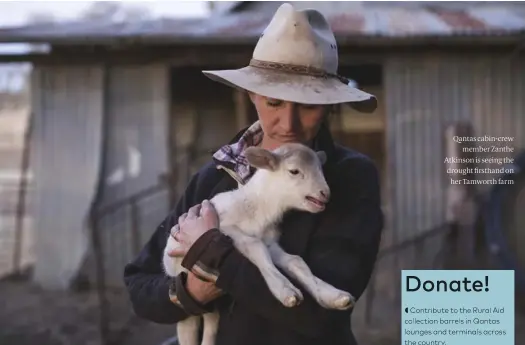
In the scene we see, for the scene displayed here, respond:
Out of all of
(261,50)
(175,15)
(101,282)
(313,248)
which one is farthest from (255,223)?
(101,282)

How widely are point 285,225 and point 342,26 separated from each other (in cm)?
127

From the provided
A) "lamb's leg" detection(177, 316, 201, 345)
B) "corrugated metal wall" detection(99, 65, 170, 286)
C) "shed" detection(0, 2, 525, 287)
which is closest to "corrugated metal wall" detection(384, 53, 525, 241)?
"shed" detection(0, 2, 525, 287)

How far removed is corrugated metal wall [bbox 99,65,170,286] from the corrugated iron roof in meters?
0.18

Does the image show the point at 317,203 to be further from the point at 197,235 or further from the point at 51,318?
the point at 51,318

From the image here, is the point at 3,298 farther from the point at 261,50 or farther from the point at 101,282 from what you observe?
the point at 261,50

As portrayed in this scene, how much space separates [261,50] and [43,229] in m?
1.51

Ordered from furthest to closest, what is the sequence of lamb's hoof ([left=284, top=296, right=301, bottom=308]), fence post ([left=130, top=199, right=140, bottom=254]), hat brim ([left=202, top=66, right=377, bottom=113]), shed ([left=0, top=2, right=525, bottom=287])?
fence post ([left=130, top=199, right=140, bottom=254]) → shed ([left=0, top=2, right=525, bottom=287]) → hat brim ([left=202, top=66, right=377, bottom=113]) → lamb's hoof ([left=284, top=296, right=301, bottom=308])

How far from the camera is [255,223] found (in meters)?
1.21

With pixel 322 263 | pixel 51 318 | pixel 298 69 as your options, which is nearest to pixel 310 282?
pixel 322 263

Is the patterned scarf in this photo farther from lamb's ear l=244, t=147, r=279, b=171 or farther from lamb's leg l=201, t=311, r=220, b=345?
lamb's leg l=201, t=311, r=220, b=345

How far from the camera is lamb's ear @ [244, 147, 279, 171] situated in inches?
47.1

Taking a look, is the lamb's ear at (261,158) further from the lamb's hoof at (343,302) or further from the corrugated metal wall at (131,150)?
the corrugated metal wall at (131,150)

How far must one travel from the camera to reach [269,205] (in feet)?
3.98

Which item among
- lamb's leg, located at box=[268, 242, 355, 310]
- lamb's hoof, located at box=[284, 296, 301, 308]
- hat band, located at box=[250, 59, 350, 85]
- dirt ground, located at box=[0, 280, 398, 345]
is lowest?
dirt ground, located at box=[0, 280, 398, 345]
